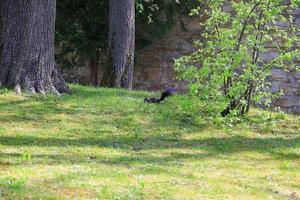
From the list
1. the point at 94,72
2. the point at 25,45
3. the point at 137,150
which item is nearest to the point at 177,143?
the point at 137,150

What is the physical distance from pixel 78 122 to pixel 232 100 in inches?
98.3

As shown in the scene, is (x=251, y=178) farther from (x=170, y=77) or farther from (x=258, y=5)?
(x=170, y=77)

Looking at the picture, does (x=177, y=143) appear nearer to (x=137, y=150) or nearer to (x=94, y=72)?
(x=137, y=150)

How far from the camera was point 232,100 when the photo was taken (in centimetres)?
909

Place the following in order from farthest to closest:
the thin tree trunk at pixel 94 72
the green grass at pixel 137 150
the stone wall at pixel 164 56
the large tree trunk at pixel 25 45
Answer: the stone wall at pixel 164 56, the thin tree trunk at pixel 94 72, the large tree trunk at pixel 25 45, the green grass at pixel 137 150

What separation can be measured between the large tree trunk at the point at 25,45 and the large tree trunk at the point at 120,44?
317 centimetres

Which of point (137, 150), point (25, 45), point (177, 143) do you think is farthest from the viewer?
point (25, 45)

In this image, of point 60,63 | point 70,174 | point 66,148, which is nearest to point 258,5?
point 66,148

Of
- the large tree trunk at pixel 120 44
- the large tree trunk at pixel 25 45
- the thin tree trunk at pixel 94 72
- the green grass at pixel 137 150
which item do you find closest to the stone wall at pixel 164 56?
the thin tree trunk at pixel 94 72

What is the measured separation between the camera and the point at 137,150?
703 cm

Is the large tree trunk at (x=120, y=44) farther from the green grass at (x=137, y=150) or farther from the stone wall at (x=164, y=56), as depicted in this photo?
the stone wall at (x=164, y=56)

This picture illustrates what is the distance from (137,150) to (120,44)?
19.7 feet

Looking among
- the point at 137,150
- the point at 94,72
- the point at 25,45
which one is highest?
the point at 25,45

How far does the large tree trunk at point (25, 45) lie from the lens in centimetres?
934
